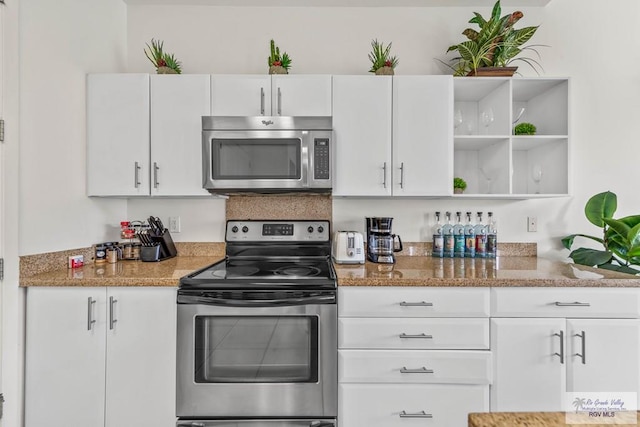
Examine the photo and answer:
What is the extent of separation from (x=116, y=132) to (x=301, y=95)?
110cm

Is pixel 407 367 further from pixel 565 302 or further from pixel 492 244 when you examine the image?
pixel 492 244

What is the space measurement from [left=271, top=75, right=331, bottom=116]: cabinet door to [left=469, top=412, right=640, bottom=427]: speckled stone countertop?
1733 mm

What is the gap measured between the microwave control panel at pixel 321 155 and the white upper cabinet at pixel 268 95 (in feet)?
0.71

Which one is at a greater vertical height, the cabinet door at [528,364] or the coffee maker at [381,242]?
the coffee maker at [381,242]

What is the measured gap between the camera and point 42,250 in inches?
67.9

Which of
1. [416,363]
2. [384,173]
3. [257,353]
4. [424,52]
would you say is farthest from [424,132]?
[257,353]

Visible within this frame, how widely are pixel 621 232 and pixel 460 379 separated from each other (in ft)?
4.45

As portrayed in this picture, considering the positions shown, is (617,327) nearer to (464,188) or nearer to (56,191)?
(464,188)

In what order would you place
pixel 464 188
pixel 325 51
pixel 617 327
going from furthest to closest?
pixel 325 51 < pixel 464 188 < pixel 617 327

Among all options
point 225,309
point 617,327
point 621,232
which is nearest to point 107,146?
point 225,309

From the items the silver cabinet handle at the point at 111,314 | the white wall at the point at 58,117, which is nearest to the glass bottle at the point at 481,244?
the silver cabinet handle at the point at 111,314

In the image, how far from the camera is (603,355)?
1.58 metres

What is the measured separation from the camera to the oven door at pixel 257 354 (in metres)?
1.60

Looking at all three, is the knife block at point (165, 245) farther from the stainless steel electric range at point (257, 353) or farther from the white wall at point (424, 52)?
the stainless steel electric range at point (257, 353)
